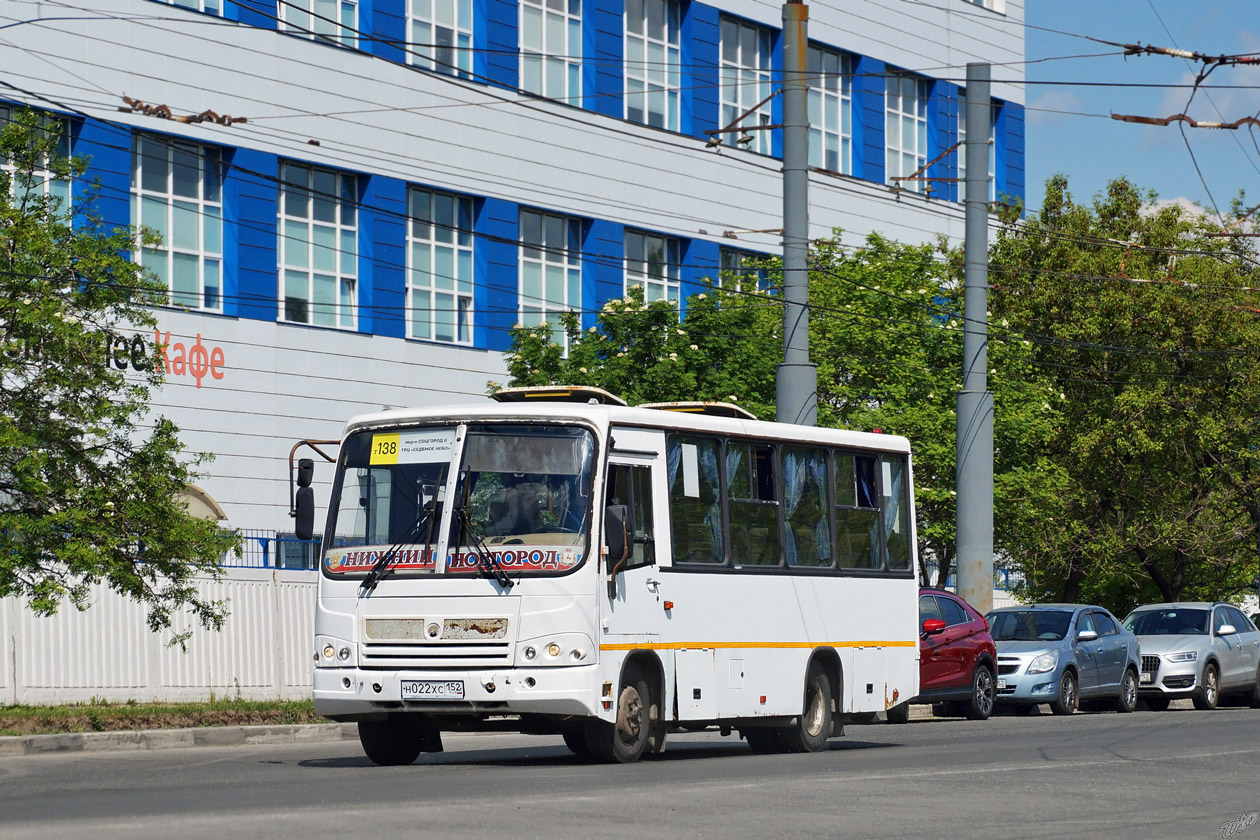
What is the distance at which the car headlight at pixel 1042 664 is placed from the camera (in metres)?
27.8

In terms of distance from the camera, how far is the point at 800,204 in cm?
2619

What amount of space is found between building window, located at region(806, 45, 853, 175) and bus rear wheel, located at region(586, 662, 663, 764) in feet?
121

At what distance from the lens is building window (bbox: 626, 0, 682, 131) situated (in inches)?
1845

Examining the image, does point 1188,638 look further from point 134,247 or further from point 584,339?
point 134,247

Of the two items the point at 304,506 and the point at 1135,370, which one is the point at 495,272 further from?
the point at 304,506

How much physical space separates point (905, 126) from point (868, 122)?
193 centimetres

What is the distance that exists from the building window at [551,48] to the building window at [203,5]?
832 cm

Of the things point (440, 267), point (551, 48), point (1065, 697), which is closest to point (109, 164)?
point (440, 267)

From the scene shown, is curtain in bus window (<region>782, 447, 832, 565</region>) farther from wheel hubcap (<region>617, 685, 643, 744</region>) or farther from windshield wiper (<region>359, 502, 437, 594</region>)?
windshield wiper (<region>359, 502, 437, 594</region>)

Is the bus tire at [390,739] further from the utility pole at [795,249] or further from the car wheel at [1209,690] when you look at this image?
the car wheel at [1209,690]

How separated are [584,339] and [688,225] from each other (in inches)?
453

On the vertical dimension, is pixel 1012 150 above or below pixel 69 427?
above

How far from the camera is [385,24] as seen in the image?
40.6m

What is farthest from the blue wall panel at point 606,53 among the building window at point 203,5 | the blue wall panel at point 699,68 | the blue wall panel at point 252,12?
the building window at point 203,5
